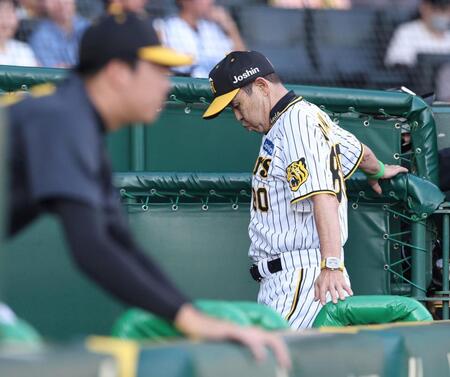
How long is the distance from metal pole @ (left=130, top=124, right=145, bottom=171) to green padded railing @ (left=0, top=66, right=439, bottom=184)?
0.01 m

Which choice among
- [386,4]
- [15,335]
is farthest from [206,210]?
[386,4]

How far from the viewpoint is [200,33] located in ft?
24.0

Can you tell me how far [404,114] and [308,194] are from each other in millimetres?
1314

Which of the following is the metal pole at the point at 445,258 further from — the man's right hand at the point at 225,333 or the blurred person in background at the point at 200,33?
the man's right hand at the point at 225,333

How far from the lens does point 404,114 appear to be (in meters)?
5.32

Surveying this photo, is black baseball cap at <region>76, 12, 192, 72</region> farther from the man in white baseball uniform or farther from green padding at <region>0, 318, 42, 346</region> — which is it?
the man in white baseball uniform

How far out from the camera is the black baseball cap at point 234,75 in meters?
4.46

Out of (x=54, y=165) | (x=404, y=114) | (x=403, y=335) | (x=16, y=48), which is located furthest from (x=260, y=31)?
(x=54, y=165)

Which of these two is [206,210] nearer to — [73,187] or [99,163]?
[99,163]

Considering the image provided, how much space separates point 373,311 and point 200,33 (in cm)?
371

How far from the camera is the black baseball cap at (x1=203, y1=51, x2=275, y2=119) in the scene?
14.6 ft

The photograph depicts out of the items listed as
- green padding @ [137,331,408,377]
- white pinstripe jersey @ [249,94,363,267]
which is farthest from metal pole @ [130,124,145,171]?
green padding @ [137,331,408,377]

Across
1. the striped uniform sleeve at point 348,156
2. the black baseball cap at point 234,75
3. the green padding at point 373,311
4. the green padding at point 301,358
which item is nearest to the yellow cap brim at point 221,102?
the black baseball cap at point 234,75

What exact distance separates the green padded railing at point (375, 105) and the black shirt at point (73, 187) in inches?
108
